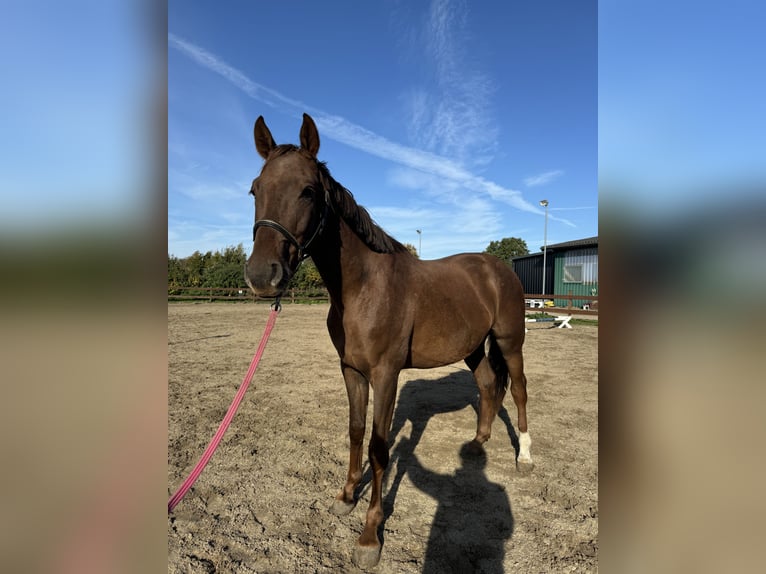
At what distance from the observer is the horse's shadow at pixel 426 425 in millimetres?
2915

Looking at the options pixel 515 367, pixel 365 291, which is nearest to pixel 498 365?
pixel 515 367

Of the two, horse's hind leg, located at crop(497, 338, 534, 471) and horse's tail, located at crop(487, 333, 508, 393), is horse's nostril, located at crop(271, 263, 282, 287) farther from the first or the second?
horse's tail, located at crop(487, 333, 508, 393)

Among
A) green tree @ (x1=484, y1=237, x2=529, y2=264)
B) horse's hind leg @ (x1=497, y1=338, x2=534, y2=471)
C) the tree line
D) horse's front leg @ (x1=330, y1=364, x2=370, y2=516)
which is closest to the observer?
horse's front leg @ (x1=330, y1=364, x2=370, y2=516)

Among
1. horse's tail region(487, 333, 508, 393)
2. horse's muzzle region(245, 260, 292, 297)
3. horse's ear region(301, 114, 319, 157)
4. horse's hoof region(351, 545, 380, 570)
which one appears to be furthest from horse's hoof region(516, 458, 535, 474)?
horse's ear region(301, 114, 319, 157)

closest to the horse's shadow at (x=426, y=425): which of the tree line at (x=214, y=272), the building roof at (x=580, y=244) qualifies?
the building roof at (x=580, y=244)

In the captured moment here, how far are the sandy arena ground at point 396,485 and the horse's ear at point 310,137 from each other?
2.56 metres

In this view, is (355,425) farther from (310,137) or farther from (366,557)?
(310,137)

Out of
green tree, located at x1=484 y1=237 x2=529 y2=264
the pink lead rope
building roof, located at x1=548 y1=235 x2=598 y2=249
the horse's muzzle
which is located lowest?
the pink lead rope

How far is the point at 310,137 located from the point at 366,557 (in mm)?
2642

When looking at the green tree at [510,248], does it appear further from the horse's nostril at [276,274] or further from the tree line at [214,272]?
the horse's nostril at [276,274]

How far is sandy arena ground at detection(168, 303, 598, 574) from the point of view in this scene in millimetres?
2234
